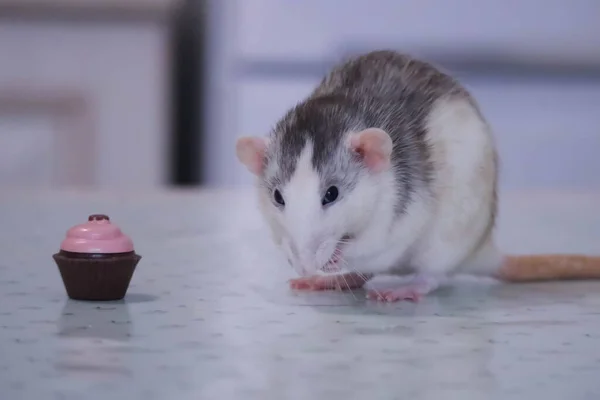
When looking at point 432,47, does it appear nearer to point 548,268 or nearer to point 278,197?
point 548,268

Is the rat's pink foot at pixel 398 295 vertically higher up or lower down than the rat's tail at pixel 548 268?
lower down

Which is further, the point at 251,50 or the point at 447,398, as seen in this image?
the point at 251,50

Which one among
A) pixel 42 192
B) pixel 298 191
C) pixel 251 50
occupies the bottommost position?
pixel 42 192

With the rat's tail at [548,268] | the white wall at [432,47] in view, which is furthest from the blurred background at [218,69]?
the rat's tail at [548,268]

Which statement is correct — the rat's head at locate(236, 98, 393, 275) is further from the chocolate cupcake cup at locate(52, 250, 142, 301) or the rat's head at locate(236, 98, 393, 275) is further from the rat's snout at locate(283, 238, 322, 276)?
the chocolate cupcake cup at locate(52, 250, 142, 301)

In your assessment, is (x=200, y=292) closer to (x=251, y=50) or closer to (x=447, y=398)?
(x=447, y=398)

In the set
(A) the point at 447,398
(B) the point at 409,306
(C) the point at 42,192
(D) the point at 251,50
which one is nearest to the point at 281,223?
(B) the point at 409,306

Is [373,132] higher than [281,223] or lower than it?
higher

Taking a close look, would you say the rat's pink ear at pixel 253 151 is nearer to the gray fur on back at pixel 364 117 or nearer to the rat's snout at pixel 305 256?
the gray fur on back at pixel 364 117

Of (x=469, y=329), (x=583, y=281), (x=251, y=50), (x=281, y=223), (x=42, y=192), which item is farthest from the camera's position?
(x=251, y=50)
